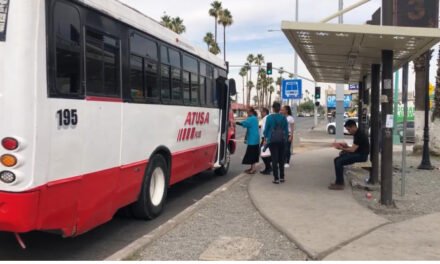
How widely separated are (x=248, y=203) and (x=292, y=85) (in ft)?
39.8

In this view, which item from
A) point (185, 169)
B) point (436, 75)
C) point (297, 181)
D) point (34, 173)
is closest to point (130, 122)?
point (34, 173)

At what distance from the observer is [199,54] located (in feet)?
32.9

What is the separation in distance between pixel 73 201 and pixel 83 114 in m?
0.90

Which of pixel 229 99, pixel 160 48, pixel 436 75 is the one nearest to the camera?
pixel 160 48

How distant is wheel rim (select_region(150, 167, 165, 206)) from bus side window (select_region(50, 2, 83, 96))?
269 cm

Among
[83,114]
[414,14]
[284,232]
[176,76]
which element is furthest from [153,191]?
[414,14]

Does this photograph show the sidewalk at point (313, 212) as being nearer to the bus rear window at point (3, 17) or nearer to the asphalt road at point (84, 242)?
the asphalt road at point (84, 242)

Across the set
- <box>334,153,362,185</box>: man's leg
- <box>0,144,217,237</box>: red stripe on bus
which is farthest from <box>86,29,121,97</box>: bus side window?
<box>334,153,362,185</box>: man's leg

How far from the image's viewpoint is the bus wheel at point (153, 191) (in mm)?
7157

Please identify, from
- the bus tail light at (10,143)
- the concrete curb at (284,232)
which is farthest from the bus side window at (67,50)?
the concrete curb at (284,232)

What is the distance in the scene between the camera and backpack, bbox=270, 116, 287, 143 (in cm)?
1065

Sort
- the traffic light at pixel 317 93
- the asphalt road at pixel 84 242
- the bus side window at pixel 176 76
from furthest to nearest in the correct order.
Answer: the traffic light at pixel 317 93 → the bus side window at pixel 176 76 → the asphalt road at pixel 84 242

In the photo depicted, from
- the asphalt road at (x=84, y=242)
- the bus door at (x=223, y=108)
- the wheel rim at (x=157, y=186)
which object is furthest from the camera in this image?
the bus door at (x=223, y=108)

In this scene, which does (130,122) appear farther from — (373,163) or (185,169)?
(373,163)
